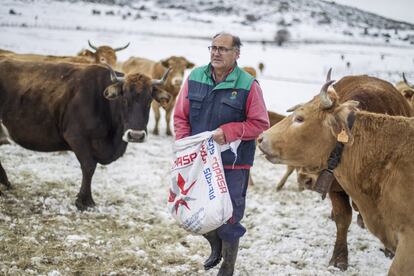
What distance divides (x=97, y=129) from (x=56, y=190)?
3.91 feet

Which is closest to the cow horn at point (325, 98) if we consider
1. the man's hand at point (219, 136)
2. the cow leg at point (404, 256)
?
the man's hand at point (219, 136)

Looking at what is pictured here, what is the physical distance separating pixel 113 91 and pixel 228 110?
251 centimetres

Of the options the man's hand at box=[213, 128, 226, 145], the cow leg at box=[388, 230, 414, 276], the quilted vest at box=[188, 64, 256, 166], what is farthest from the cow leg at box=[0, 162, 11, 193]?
the cow leg at box=[388, 230, 414, 276]

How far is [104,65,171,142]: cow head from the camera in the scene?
5637 mm

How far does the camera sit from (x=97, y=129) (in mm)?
5934

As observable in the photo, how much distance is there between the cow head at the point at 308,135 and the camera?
3.31 m

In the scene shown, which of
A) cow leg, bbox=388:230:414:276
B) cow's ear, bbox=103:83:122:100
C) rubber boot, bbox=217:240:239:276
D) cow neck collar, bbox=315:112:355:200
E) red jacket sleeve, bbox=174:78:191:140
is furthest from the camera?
cow's ear, bbox=103:83:122:100

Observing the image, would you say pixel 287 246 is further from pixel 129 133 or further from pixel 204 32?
pixel 204 32

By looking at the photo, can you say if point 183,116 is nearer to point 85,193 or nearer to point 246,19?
point 85,193

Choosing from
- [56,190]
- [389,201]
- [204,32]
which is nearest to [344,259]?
[389,201]

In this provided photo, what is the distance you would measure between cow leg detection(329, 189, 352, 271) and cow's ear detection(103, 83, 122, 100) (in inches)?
114

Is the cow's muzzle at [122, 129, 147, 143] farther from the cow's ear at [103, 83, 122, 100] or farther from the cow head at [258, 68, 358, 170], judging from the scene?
the cow head at [258, 68, 358, 170]

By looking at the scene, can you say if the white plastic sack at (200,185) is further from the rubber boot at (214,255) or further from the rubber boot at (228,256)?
the rubber boot at (214,255)

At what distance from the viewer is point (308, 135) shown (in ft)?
11.2
